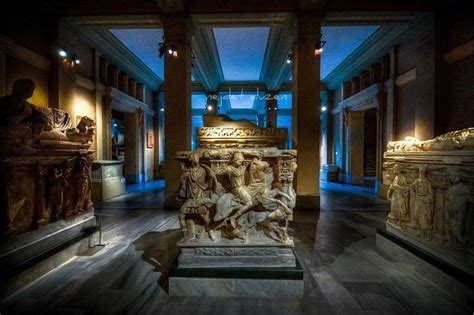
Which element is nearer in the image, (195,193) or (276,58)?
(195,193)

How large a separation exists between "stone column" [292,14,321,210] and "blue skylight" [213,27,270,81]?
70.5 inches

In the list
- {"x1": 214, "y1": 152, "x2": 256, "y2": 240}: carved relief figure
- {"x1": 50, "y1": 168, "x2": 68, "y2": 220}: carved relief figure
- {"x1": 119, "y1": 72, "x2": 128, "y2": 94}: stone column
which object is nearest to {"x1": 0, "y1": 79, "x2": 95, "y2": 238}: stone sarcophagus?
{"x1": 50, "y1": 168, "x2": 68, "y2": 220}: carved relief figure

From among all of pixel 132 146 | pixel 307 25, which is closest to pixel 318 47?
pixel 307 25

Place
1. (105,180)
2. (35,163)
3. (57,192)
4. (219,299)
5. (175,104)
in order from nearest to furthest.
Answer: (219,299) → (35,163) → (57,192) → (175,104) → (105,180)

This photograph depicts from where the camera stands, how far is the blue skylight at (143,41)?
267 inches

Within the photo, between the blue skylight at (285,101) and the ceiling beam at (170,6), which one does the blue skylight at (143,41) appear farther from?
the blue skylight at (285,101)

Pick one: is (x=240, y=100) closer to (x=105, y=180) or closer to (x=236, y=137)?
(x=105, y=180)

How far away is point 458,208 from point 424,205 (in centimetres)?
38

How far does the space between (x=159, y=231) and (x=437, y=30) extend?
7.48m

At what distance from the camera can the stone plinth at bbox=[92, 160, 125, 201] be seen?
6.53m

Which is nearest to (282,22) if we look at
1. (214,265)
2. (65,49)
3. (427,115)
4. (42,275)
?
(427,115)

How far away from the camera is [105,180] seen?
669 cm

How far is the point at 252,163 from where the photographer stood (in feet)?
8.17

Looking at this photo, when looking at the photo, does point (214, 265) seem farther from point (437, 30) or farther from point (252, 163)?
point (437, 30)
